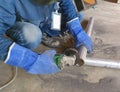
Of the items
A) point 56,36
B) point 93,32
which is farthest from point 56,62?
point 93,32

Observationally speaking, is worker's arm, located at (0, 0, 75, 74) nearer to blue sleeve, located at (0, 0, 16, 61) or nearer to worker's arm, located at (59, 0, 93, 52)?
blue sleeve, located at (0, 0, 16, 61)

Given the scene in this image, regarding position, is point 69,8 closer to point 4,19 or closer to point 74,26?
point 74,26

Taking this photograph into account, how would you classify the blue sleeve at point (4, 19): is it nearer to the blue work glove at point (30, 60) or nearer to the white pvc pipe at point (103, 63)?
the blue work glove at point (30, 60)

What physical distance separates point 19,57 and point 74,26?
544 mm

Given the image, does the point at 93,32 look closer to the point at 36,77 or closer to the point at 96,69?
the point at 96,69

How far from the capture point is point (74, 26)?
5.91ft

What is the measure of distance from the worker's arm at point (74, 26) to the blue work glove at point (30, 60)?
0.33m

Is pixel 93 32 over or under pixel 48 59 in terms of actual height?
under

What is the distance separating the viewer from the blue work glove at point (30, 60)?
1.46 meters

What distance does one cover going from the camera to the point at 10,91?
170cm

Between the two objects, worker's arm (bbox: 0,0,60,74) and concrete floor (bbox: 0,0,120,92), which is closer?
worker's arm (bbox: 0,0,60,74)

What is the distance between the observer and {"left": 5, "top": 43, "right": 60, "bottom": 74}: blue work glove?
4.77 feet

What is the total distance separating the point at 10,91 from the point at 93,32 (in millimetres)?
1161

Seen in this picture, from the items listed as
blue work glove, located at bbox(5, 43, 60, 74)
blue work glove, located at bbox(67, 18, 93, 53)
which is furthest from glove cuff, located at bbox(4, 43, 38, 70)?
blue work glove, located at bbox(67, 18, 93, 53)
